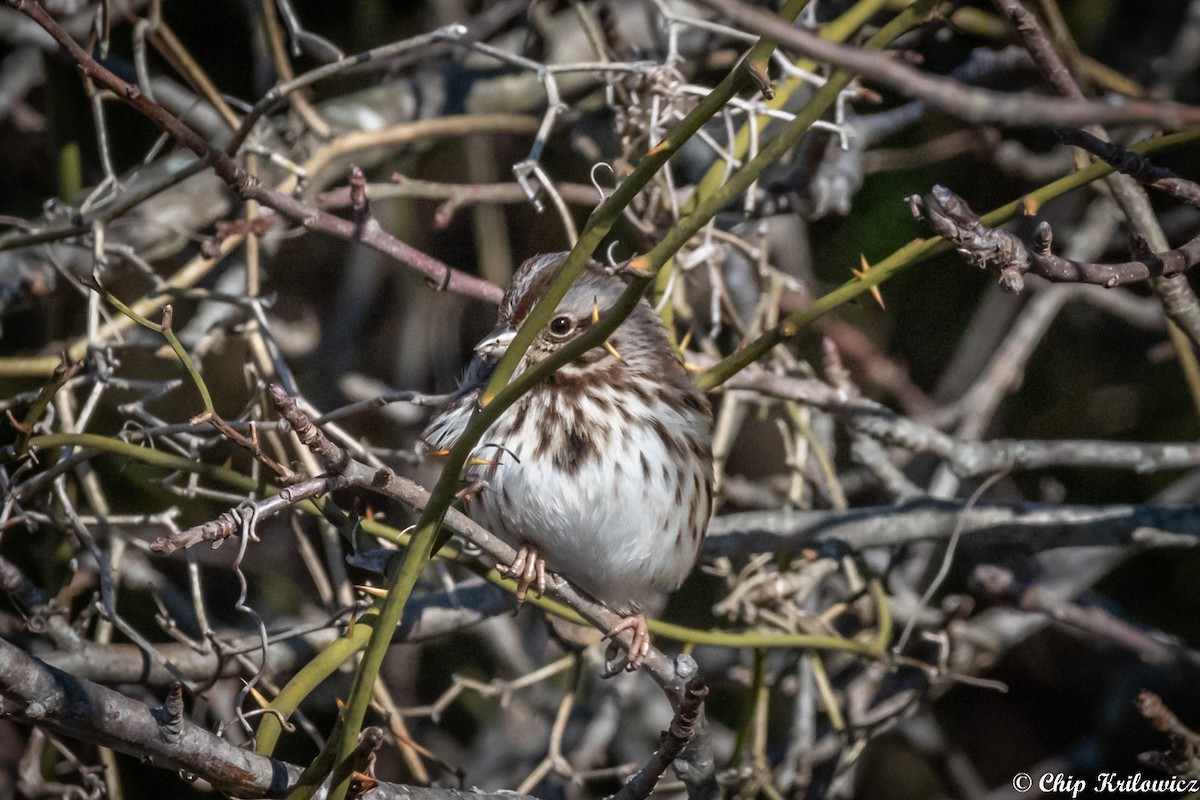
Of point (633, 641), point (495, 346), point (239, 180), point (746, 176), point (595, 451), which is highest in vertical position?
point (746, 176)

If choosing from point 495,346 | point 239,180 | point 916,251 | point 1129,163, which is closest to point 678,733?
point 916,251

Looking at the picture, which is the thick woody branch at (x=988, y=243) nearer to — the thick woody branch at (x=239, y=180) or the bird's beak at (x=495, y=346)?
the bird's beak at (x=495, y=346)

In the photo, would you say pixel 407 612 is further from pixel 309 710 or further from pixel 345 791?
pixel 309 710

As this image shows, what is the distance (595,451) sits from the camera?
242 centimetres

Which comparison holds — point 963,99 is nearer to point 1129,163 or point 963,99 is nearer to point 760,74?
point 760,74

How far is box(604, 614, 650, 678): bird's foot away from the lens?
2.05 m

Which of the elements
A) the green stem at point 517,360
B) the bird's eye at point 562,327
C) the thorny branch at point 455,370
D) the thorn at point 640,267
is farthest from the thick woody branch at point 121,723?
the bird's eye at point 562,327

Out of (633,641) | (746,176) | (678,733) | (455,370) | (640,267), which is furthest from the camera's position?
(455,370)

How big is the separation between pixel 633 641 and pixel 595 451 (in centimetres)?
39

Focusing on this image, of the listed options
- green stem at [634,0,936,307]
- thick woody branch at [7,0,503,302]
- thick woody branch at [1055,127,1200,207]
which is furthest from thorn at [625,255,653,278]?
thick woody branch at [7,0,503,302]

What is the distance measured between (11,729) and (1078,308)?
337 cm

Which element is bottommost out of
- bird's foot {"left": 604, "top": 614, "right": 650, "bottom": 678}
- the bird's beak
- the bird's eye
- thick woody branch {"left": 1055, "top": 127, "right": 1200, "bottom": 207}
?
bird's foot {"left": 604, "top": 614, "right": 650, "bottom": 678}

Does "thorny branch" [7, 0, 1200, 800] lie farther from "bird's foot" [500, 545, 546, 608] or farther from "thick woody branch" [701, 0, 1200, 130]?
"thick woody branch" [701, 0, 1200, 130]

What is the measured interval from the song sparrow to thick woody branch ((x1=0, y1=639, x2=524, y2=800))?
2.68ft
